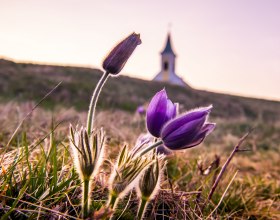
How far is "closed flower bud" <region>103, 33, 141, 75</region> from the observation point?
1274 millimetres

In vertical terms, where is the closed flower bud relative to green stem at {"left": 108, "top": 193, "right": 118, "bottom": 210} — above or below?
above

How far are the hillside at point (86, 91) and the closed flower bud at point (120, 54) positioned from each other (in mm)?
8589

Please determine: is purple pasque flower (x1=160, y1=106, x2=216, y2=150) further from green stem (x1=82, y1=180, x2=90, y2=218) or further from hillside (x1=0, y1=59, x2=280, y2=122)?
hillside (x1=0, y1=59, x2=280, y2=122)

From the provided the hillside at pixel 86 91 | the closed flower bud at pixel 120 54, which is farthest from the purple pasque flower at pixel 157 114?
the hillside at pixel 86 91

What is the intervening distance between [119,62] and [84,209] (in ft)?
1.51

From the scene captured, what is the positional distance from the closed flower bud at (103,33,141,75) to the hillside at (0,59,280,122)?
28.2 ft

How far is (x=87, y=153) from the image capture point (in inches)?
43.0

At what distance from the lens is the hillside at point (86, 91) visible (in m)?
13.2

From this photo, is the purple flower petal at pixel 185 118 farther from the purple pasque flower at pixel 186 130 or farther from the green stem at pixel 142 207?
the green stem at pixel 142 207

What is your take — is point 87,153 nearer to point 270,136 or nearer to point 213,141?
point 213,141

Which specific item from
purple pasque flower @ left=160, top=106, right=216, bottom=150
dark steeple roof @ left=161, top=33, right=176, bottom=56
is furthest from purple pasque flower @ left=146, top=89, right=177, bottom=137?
dark steeple roof @ left=161, top=33, right=176, bottom=56

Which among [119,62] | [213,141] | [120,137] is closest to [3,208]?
[119,62]

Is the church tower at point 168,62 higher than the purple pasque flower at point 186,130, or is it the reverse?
the purple pasque flower at point 186,130

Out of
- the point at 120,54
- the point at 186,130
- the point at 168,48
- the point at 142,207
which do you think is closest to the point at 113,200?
the point at 142,207
